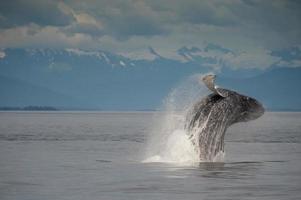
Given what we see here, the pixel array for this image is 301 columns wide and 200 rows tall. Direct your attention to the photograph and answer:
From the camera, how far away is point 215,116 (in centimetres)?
2067

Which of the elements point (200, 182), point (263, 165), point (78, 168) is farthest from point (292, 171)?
point (78, 168)

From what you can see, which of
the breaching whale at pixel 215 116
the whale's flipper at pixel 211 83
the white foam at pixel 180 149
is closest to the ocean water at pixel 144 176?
the white foam at pixel 180 149

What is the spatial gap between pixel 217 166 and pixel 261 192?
508 cm

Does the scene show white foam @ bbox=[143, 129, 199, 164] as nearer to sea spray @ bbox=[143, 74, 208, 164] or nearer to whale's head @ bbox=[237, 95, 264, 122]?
sea spray @ bbox=[143, 74, 208, 164]

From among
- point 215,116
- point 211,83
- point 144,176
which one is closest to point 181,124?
point 215,116

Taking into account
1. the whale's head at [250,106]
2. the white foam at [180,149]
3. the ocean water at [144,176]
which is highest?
the whale's head at [250,106]

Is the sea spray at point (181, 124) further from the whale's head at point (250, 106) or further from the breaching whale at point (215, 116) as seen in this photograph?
the whale's head at point (250, 106)

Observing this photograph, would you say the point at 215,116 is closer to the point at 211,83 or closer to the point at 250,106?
the point at 250,106

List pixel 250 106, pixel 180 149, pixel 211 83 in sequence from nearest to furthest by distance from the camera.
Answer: pixel 211 83
pixel 250 106
pixel 180 149

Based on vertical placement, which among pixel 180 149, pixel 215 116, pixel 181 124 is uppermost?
pixel 181 124

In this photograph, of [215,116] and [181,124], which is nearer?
[215,116]

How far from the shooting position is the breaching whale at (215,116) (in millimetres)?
20172

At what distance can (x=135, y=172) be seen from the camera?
763 inches

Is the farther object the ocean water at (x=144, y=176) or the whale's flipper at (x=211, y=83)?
the whale's flipper at (x=211, y=83)
